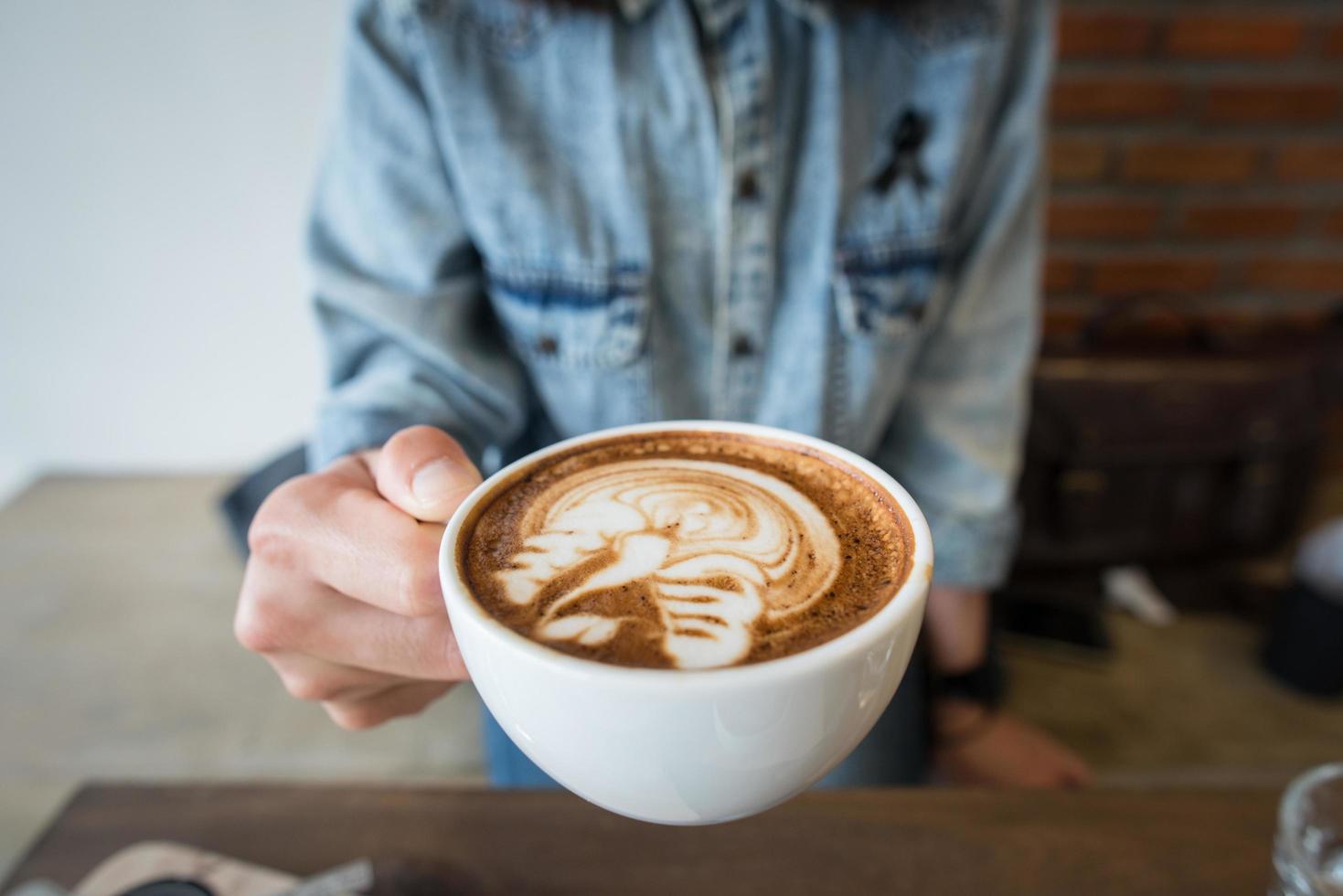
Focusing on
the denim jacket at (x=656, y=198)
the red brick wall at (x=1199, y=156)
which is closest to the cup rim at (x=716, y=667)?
the denim jacket at (x=656, y=198)

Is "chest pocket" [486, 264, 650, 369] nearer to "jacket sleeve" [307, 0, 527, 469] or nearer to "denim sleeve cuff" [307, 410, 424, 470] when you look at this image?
"jacket sleeve" [307, 0, 527, 469]

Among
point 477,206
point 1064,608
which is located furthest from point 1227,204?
point 477,206

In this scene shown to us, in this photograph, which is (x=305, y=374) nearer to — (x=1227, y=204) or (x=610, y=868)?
(x=610, y=868)

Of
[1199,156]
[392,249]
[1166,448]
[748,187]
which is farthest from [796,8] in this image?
[1199,156]

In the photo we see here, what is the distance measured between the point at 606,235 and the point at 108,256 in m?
1.51

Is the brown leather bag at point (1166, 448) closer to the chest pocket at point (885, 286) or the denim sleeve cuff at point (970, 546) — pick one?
the denim sleeve cuff at point (970, 546)

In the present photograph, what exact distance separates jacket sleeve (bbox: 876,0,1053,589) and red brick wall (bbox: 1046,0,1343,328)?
2.70ft

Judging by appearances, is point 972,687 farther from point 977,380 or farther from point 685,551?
point 685,551

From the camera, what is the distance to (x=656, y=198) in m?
0.89

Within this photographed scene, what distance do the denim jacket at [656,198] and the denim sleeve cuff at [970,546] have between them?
0.17m

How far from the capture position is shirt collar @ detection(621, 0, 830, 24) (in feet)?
2.72

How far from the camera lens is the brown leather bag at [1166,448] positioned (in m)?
1.54

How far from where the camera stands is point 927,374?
3.51ft

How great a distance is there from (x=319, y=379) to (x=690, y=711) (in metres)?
1.84
